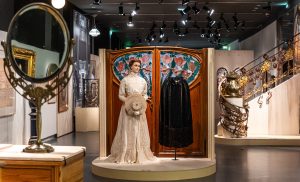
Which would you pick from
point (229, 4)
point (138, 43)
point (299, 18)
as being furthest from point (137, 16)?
point (138, 43)

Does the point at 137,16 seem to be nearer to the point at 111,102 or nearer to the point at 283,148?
the point at 283,148

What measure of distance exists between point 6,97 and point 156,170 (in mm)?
3799

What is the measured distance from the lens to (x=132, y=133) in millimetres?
7531

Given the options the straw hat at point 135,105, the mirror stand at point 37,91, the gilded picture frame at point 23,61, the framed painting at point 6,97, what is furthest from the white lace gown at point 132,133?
the mirror stand at point 37,91

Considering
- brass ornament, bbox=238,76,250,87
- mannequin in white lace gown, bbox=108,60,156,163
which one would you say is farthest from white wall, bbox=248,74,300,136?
mannequin in white lace gown, bbox=108,60,156,163

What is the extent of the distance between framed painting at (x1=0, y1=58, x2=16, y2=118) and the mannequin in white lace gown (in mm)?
2670

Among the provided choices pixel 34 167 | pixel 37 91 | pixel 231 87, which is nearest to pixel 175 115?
pixel 231 87

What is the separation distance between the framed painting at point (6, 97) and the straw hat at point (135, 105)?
9.65ft

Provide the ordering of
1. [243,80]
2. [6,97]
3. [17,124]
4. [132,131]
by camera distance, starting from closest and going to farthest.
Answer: [132,131] → [6,97] → [17,124] → [243,80]

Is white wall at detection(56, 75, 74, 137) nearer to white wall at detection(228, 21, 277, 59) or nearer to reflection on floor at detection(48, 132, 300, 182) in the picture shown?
reflection on floor at detection(48, 132, 300, 182)

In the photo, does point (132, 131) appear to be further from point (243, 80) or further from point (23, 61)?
point (243, 80)

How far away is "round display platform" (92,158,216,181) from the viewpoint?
7168 mm

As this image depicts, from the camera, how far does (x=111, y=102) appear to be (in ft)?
27.3

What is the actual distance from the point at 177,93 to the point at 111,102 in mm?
1225
